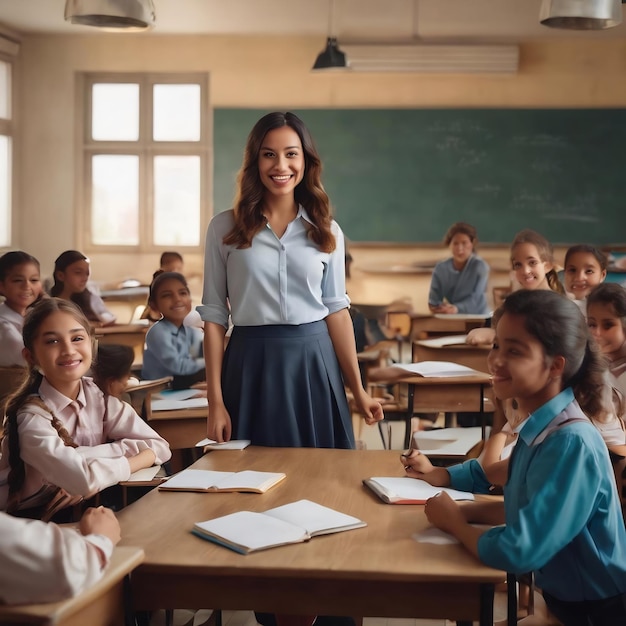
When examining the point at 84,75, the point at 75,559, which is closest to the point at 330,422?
the point at 75,559

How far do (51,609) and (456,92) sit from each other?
7687 mm

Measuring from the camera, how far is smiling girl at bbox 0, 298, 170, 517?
6.50 feet

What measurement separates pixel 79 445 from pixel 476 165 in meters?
6.58

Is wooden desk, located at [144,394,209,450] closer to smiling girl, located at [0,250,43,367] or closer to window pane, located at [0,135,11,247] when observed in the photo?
smiling girl, located at [0,250,43,367]

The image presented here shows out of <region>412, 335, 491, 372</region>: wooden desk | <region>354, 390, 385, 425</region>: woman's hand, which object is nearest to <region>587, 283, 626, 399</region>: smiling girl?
<region>354, 390, 385, 425</region>: woman's hand

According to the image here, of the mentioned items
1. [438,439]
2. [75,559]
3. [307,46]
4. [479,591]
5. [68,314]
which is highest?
[307,46]

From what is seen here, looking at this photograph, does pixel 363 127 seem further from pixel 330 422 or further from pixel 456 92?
pixel 330 422

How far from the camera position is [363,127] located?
8.28m

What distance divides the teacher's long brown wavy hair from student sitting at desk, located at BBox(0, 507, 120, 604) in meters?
1.22

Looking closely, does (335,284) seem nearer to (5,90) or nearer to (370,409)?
(370,409)

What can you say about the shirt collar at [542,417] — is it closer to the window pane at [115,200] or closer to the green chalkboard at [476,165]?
the green chalkboard at [476,165]

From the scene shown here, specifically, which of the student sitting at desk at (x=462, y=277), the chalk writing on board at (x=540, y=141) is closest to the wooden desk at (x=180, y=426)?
the student sitting at desk at (x=462, y=277)

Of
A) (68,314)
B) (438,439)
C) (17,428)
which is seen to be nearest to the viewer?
(17,428)

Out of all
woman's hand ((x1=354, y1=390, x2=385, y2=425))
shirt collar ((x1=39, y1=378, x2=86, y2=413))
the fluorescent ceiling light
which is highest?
the fluorescent ceiling light
